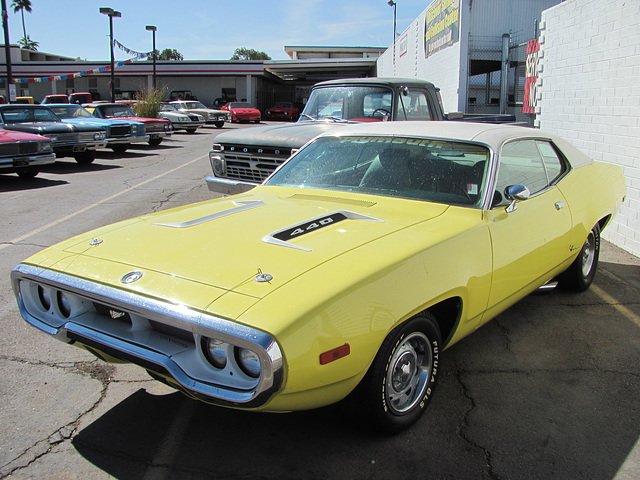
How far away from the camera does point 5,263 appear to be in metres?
5.61

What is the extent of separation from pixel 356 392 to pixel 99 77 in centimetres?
5344

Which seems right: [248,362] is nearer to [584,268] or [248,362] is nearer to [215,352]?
[215,352]

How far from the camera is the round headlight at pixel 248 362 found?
7.41 feet

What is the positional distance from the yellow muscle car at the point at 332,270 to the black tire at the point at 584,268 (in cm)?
43

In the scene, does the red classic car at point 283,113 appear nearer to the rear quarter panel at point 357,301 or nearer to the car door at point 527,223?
the car door at point 527,223

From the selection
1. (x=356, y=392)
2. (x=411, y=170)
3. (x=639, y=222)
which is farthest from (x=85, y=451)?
(x=639, y=222)

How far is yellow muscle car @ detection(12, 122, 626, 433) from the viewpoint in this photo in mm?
2266

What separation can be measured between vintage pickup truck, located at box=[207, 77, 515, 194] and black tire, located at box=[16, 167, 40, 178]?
6128 millimetres

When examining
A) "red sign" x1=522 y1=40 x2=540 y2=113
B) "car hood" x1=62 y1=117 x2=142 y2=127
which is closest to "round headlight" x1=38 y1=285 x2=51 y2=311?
"red sign" x1=522 y1=40 x2=540 y2=113

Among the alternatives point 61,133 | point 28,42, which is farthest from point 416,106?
point 28,42

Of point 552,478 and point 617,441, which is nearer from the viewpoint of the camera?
point 552,478

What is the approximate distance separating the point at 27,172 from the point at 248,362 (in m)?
11.6

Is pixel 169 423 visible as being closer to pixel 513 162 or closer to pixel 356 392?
pixel 356 392

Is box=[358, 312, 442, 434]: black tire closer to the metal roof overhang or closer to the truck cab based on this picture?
the truck cab
